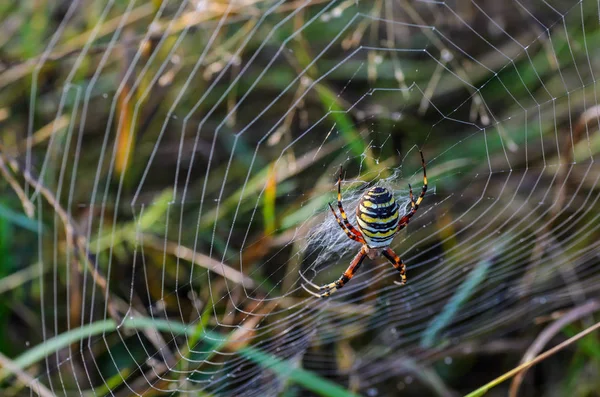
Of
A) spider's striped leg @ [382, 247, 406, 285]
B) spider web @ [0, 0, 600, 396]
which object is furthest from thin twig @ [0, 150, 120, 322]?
spider's striped leg @ [382, 247, 406, 285]

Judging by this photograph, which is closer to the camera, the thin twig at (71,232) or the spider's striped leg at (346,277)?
the thin twig at (71,232)

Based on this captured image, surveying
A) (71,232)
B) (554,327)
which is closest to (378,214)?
(554,327)

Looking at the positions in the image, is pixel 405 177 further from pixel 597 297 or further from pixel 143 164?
pixel 143 164

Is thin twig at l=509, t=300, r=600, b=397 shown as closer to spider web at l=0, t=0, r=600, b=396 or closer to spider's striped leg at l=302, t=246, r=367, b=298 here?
spider web at l=0, t=0, r=600, b=396

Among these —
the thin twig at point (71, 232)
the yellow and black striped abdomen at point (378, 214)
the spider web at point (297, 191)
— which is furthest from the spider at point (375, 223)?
the thin twig at point (71, 232)

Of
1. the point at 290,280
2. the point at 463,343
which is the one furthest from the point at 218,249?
the point at 463,343

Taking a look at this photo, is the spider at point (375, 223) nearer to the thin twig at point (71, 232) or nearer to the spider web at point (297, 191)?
the spider web at point (297, 191)

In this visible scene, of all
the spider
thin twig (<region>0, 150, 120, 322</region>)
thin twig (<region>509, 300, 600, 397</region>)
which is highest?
thin twig (<region>0, 150, 120, 322</region>)
